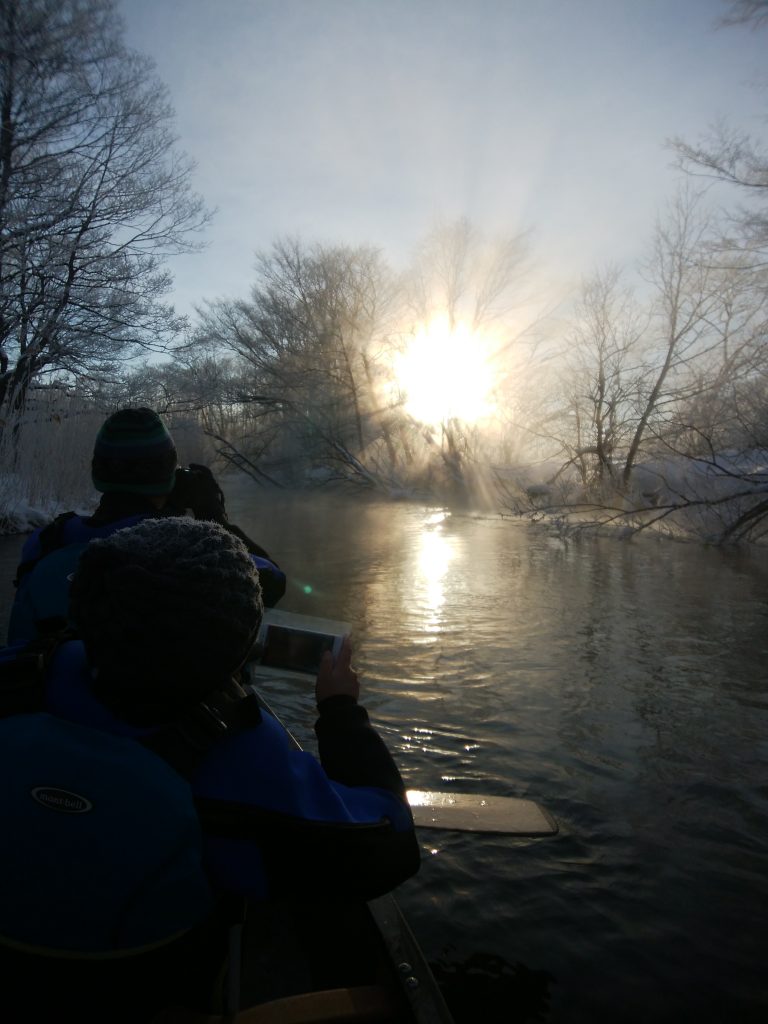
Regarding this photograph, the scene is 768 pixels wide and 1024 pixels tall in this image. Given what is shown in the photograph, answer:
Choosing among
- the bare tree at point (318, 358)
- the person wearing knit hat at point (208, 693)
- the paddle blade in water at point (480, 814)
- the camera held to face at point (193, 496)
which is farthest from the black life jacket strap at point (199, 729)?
the bare tree at point (318, 358)

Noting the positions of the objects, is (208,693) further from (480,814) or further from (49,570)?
→ (480,814)

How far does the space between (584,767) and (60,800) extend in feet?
10.1

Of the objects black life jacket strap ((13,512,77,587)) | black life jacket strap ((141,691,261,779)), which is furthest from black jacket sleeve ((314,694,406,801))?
black life jacket strap ((13,512,77,587))

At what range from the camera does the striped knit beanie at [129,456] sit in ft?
7.05

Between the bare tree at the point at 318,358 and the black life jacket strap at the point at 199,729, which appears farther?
the bare tree at the point at 318,358

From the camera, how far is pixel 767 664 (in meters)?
5.16

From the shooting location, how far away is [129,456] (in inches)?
84.6

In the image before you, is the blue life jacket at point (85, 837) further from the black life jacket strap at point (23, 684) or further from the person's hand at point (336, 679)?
the person's hand at point (336, 679)

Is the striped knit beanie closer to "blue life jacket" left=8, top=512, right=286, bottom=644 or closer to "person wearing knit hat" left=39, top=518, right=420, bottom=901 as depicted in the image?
"blue life jacket" left=8, top=512, right=286, bottom=644

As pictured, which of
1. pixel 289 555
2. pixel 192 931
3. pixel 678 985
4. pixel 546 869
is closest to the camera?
pixel 192 931

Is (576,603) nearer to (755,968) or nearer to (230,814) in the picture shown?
(755,968)

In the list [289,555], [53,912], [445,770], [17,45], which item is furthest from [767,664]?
[17,45]

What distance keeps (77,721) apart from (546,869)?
222 cm

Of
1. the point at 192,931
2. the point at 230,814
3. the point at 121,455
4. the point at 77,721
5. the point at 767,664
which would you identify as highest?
the point at 121,455
